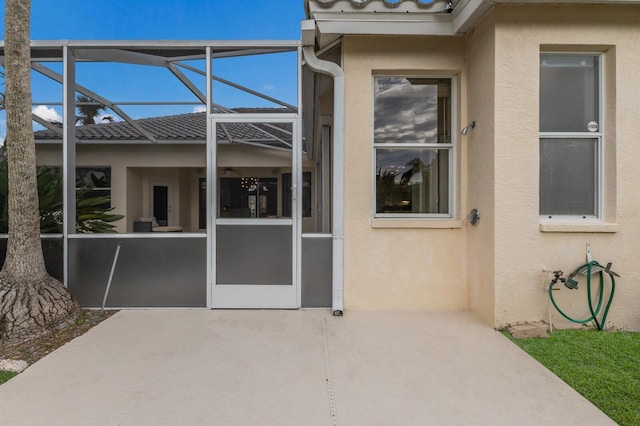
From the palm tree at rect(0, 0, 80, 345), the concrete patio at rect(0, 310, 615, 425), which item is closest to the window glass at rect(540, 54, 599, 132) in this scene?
the concrete patio at rect(0, 310, 615, 425)

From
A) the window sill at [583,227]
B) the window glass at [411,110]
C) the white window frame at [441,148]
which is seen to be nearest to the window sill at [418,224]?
the white window frame at [441,148]

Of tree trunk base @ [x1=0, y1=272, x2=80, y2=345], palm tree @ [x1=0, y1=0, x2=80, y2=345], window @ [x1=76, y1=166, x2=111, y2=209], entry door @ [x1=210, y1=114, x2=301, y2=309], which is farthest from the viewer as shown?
window @ [x1=76, y1=166, x2=111, y2=209]

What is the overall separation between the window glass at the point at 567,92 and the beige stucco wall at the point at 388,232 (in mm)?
960

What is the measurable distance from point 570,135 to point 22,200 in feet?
20.7

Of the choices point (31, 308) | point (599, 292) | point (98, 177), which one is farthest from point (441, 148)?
point (98, 177)

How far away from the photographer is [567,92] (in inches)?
153

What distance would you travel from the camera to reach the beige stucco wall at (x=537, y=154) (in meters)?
3.67

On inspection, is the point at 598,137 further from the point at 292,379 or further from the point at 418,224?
the point at 292,379

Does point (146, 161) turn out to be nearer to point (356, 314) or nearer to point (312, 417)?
point (356, 314)

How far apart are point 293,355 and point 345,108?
2971 mm

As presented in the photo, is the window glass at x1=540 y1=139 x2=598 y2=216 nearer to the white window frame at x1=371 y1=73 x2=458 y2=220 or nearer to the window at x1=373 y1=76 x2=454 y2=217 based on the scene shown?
the white window frame at x1=371 y1=73 x2=458 y2=220

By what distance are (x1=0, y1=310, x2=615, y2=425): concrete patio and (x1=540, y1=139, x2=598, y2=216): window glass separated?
176cm

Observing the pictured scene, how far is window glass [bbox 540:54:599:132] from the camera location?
386cm

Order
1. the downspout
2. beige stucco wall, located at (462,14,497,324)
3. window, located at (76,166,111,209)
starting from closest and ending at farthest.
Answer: beige stucco wall, located at (462,14,497,324) < the downspout < window, located at (76,166,111,209)
